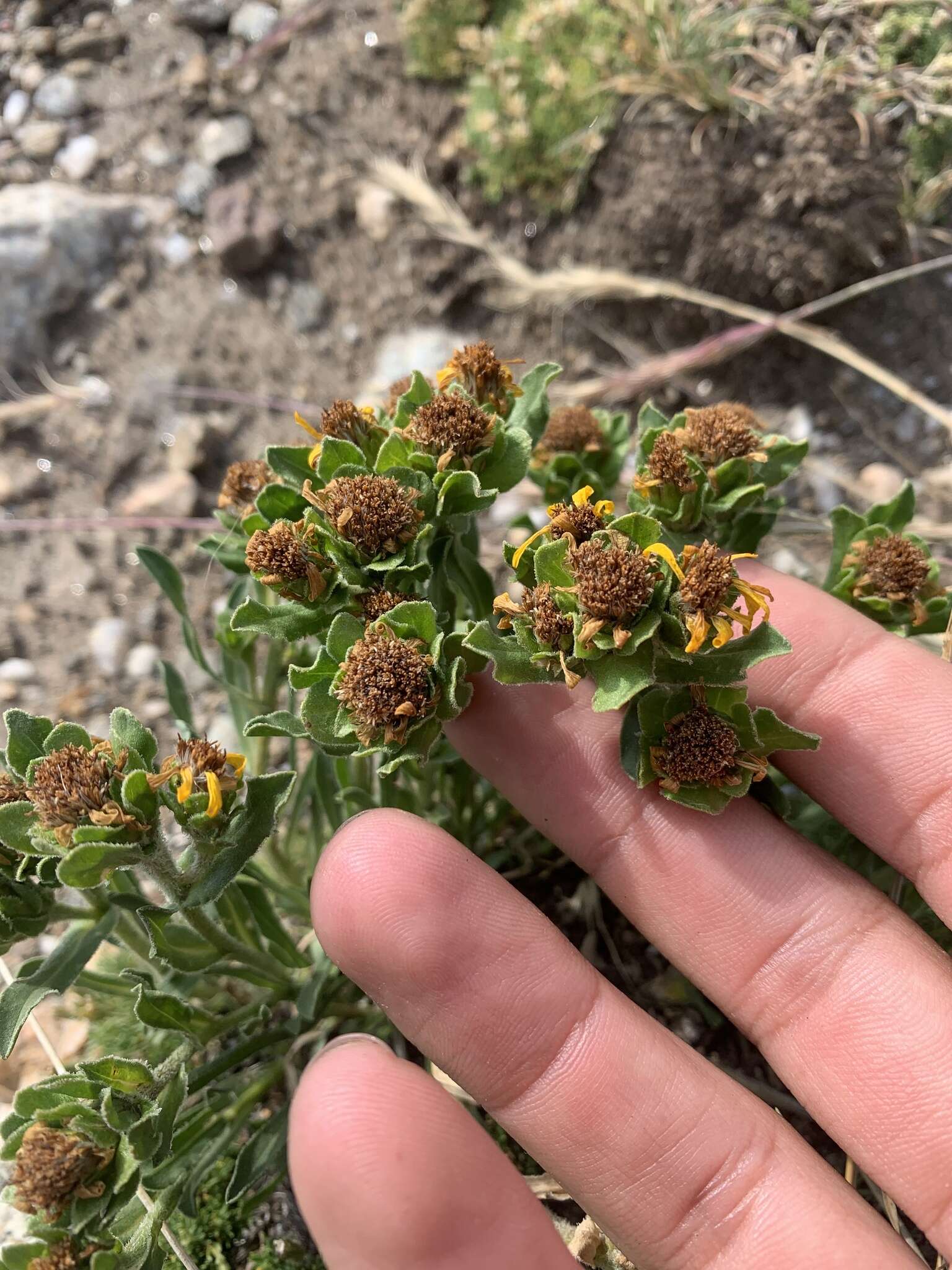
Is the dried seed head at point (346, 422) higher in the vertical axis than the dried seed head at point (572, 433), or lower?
higher

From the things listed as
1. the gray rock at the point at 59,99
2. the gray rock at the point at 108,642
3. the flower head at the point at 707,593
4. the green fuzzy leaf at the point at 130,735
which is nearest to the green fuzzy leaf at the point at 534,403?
the flower head at the point at 707,593

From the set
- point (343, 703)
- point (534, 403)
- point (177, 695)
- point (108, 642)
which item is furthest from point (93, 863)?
point (108, 642)

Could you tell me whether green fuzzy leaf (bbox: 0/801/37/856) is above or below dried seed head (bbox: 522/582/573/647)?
below

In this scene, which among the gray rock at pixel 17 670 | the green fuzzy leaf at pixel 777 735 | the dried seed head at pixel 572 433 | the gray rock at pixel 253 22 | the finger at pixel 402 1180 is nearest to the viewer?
the finger at pixel 402 1180

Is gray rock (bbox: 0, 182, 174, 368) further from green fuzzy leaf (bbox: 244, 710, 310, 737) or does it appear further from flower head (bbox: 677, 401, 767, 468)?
flower head (bbox: 677, 401, 767, 468)

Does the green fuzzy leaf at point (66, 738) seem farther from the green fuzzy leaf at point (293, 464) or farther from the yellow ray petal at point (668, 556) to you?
the yellow ray petal at point (668, 556)

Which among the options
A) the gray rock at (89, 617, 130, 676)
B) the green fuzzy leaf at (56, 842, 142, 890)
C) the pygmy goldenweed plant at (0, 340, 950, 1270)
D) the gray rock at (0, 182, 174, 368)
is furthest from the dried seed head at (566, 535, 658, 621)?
the gray rock at (0, 182, 174, 368)
